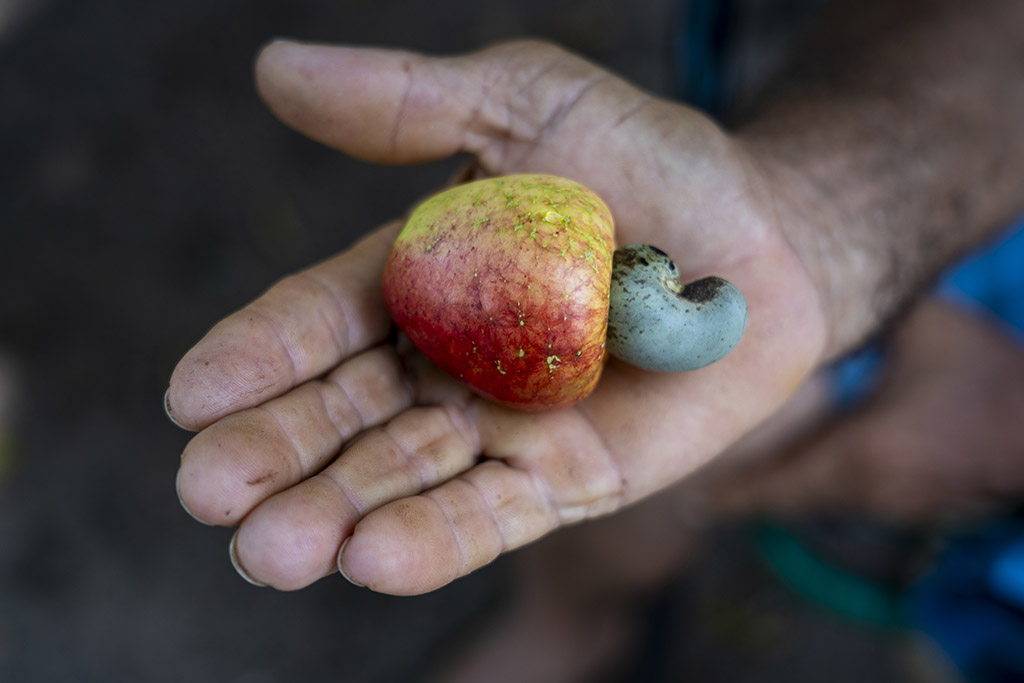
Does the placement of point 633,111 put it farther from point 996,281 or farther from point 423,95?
point 996,281

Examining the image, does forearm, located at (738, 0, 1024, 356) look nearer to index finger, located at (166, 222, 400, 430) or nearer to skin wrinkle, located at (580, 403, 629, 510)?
skin wrinkle, located at (580, 403, 629, 510)

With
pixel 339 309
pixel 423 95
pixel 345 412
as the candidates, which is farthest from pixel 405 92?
pixel 345 412

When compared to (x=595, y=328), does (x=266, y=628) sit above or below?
below

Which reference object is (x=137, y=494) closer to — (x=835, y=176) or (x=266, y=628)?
(x=266, y=628)

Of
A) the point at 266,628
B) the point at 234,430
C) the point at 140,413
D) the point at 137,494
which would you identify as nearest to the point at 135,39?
the point at 140,413

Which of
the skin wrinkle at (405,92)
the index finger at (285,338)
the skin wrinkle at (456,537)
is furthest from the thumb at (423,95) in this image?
the skin wrinkle at (456,537)

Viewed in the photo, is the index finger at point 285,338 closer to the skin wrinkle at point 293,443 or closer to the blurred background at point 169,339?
the skin wrinkle at point 293,443

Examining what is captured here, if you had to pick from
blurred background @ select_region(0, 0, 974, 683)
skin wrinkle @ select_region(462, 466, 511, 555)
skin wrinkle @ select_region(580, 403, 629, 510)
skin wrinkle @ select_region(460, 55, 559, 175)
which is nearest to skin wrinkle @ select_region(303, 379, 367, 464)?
skin wrinkle @ select_region(462, 466, 511, 555)
